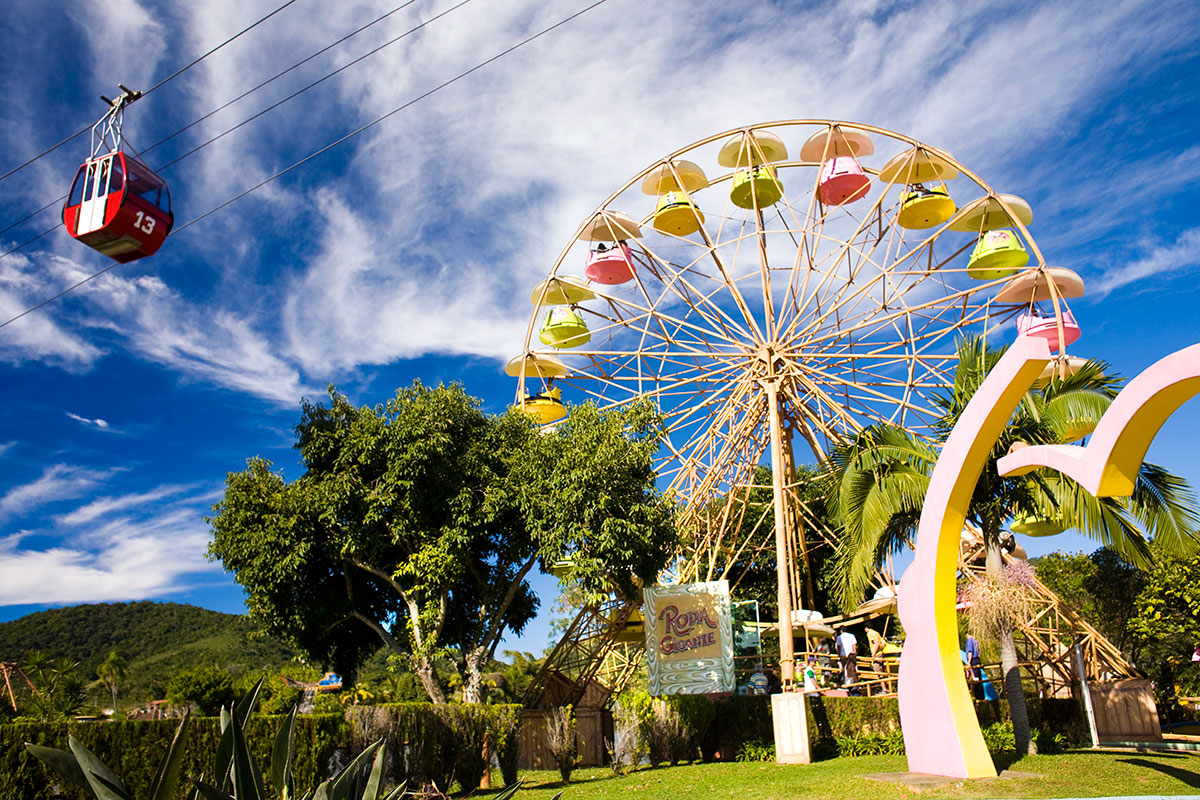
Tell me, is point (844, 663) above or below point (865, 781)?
above

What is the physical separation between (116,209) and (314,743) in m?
7.88

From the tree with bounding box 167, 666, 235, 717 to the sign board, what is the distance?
28.4 meters

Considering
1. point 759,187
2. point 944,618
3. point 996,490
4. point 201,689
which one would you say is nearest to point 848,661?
point 996,490

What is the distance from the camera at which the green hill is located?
5928cm

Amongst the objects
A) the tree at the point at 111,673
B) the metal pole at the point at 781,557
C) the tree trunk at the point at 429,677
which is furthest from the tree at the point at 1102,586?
the tree at the point at 111,673

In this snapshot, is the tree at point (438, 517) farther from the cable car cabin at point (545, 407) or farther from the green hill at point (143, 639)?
the green hill at point (143, 639)

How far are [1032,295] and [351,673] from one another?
65.1 feet

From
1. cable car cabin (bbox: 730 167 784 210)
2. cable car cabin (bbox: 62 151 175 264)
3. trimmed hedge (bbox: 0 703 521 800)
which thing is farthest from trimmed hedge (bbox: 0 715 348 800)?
cable car cabin (bbox: 730 167 784 210)

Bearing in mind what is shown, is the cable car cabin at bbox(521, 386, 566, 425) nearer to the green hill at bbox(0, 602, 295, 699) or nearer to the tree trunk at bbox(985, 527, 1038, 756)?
the tree trunk at bbox(985, 527, 1038, 756)

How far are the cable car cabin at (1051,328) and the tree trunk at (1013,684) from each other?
7264 millimetres

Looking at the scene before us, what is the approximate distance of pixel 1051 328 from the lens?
1889cm

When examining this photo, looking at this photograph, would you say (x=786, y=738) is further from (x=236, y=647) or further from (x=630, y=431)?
(x=236, y=647)

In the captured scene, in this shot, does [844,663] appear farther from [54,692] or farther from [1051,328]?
[54,692]

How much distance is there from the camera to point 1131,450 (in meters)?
8.16
